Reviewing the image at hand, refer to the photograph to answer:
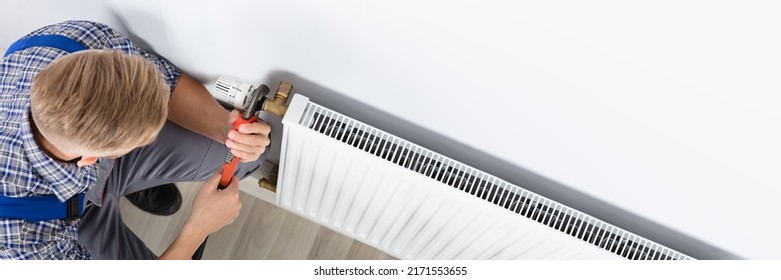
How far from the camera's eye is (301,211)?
1.31m

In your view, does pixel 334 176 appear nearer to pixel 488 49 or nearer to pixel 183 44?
pixel 183 44

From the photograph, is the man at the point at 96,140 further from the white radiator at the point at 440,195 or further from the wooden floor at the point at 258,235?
the wooden floor at the point at 258,235

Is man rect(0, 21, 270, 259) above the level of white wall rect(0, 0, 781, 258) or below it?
below

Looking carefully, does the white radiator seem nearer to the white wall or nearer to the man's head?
the white wall

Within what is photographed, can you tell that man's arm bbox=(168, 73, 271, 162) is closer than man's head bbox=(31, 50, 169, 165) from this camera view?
No


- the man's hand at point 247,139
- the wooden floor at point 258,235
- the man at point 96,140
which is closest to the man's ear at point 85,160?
the man at point 96,140

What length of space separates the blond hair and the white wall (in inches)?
4.3

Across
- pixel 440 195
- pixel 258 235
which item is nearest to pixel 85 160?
pixel 440 195

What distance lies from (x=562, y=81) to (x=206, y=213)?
2.08 feet

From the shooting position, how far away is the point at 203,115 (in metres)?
1.00

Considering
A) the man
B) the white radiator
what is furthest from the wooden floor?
the white radiator

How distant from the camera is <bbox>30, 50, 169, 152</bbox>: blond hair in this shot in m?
0.66

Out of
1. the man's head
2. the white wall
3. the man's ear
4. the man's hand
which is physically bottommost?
the man's ear

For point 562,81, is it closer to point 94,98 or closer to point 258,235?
point 94,98
